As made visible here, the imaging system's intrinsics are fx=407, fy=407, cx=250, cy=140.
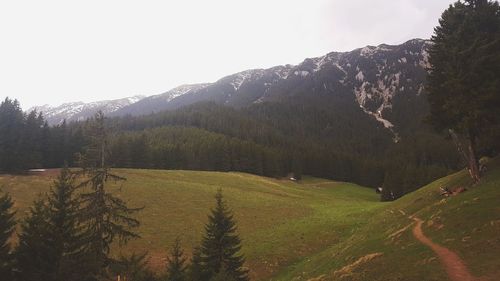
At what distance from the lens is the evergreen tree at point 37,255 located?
25734 mm

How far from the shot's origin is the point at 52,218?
91.0 ft

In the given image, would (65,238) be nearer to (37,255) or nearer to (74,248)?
(74,248)

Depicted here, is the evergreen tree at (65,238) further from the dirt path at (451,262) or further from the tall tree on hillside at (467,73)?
the tall tree on hillside at (467,73)

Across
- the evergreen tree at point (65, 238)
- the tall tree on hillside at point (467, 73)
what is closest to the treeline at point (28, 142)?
the evergreen tree at point (65, 238)

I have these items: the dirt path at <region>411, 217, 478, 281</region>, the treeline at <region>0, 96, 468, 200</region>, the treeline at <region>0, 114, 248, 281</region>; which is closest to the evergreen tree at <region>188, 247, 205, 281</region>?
the treeline at <region>0, 114, 248, 281</region>

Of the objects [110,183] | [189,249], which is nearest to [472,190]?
[189,249]

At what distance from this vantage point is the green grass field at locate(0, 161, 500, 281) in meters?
22.2

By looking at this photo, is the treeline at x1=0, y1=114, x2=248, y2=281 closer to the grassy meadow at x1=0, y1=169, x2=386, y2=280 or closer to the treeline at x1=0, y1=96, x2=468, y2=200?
the grassy meadow at x1=0, y1=169, x2=386, y2=280

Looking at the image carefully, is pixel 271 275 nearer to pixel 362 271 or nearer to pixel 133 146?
pixel 362 271

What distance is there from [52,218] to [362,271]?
2058cm

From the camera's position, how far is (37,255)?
26.4 meters

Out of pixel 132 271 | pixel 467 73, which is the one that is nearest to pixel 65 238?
pixel 132 271

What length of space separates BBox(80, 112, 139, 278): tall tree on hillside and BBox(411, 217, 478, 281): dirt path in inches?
859

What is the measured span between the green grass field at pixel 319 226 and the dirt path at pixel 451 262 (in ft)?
1.18
